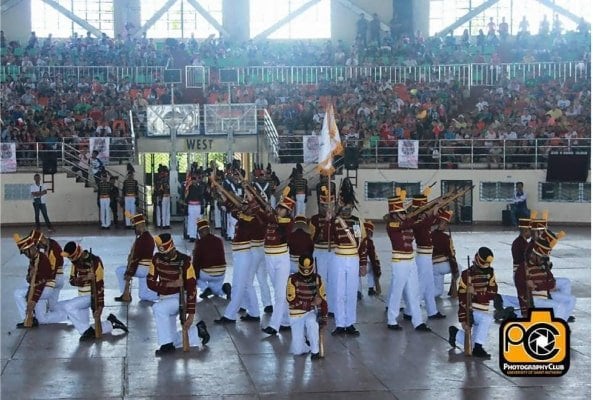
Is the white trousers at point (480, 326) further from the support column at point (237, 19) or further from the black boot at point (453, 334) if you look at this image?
the support column at point (237, 19)

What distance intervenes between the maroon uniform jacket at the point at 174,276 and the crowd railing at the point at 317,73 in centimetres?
2717

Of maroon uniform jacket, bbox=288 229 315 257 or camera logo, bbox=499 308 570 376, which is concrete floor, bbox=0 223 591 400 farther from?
maroon uniform jacket, bbox=288 229 315 257

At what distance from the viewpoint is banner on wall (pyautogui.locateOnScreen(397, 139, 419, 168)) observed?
105ft

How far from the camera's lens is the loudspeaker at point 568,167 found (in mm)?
30391

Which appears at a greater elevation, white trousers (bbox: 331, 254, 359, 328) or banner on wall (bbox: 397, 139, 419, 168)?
banner on wall (bbox: 397, 139, 419, 168)

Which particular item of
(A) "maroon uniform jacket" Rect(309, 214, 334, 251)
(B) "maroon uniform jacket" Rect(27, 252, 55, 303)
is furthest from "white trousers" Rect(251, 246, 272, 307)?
(B) "maroon uniform jacket" Rect(27, 252, 55, 303)

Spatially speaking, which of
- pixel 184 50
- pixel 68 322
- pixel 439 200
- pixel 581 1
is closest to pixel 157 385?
pixel 68 322

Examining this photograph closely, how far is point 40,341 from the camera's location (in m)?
13.8

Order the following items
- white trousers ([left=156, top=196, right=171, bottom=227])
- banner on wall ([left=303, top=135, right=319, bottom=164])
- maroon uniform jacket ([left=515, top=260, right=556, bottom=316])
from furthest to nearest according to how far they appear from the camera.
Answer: banner on wall ([left=303, top=135, right=319, bottom=164]) < white trousers ([left=156, top=196, right=171, bottom=227]) < maroon uniform jacket ([left=515, top=260, right=556, bottom=316])

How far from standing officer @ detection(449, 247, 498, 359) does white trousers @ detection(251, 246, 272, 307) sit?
3.49 metres

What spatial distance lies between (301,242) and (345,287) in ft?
3.34

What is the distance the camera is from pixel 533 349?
38.3 ft

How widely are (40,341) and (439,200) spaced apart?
20.2 ft

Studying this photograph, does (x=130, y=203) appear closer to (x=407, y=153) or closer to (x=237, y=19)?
(x=407, y=153)
